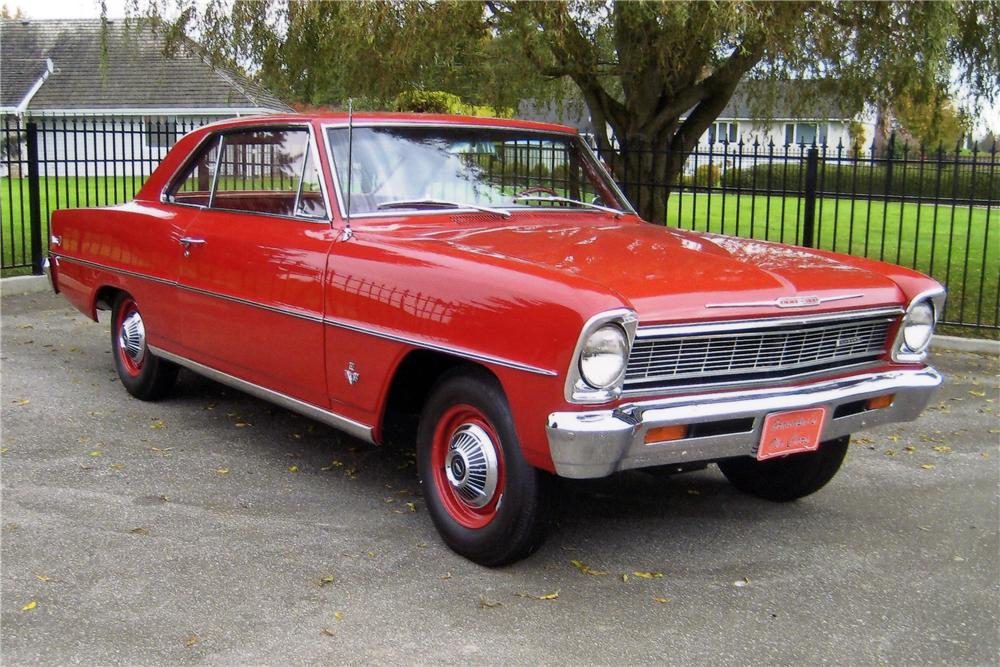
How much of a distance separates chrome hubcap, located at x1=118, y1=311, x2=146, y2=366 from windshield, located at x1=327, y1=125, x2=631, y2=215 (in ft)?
6.97

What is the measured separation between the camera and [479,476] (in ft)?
13.5

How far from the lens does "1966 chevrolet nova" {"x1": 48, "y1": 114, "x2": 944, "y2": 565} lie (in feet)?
12.1

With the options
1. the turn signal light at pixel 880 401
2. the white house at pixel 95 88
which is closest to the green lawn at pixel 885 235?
the turn signal light at pixel 880 401

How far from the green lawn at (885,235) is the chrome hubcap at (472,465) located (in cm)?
512

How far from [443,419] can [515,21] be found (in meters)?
5.68

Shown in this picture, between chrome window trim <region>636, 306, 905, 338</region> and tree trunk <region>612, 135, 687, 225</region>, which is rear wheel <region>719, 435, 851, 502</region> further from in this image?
tree trunk <region>612, 135, 687, 225</region>

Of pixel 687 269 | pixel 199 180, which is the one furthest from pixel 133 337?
pixel 687 269

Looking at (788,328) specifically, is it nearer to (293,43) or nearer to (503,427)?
(503,427)

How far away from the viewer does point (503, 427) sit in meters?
3.89

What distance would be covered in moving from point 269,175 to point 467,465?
6.69 ft

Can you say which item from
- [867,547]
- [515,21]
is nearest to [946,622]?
[867,547]

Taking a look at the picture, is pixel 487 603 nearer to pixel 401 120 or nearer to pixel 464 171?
pixel 464 171

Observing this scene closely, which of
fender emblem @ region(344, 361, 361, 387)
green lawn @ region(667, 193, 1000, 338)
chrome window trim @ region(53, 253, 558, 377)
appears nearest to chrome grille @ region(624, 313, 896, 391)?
chrome window trim @ region(53, 253, 558, 377)

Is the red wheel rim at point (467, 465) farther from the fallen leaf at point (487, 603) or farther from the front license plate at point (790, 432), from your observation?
the front license plate at point (790, 432)
